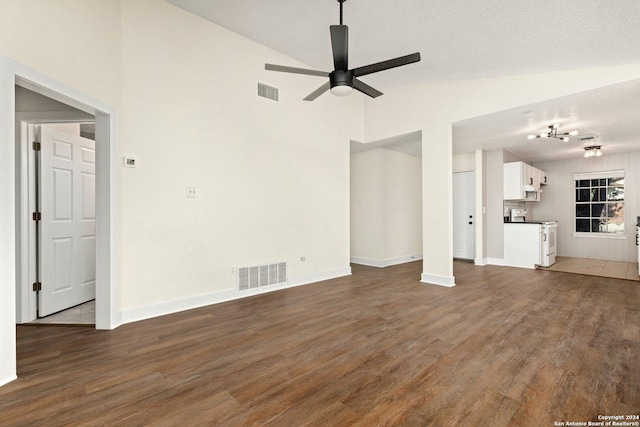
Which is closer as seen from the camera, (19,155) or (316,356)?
(316,356)

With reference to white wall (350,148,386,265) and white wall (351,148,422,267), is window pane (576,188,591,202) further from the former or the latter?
white wall (350,148,386,265)

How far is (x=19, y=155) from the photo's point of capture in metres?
3.26

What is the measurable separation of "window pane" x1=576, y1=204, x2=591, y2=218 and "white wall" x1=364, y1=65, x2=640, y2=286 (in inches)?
214

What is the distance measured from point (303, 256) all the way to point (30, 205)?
3464mm

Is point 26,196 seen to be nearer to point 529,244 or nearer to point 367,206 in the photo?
point 367,206

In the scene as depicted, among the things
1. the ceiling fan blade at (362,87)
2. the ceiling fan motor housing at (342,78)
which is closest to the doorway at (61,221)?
the ceiling fan motor housing at (342,78)

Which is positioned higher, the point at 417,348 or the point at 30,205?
the point at 30,205

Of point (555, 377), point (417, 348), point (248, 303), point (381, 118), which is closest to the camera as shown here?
point (555, 377)

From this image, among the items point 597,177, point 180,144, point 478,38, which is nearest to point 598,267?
point 597,177

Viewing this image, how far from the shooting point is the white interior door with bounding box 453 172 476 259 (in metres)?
7.20

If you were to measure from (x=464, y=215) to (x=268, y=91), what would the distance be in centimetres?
548

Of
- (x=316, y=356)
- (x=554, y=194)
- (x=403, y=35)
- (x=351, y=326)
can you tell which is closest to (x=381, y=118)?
(x=403, y=35)

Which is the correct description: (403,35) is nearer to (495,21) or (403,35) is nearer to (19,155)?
(495,21)

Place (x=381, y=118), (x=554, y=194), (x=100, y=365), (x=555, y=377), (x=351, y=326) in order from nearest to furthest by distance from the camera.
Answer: (x=555, y=377) → (x=100, y=365) → (x=351, y=326) → (x=381, y=118) → (x=554, y=194)
